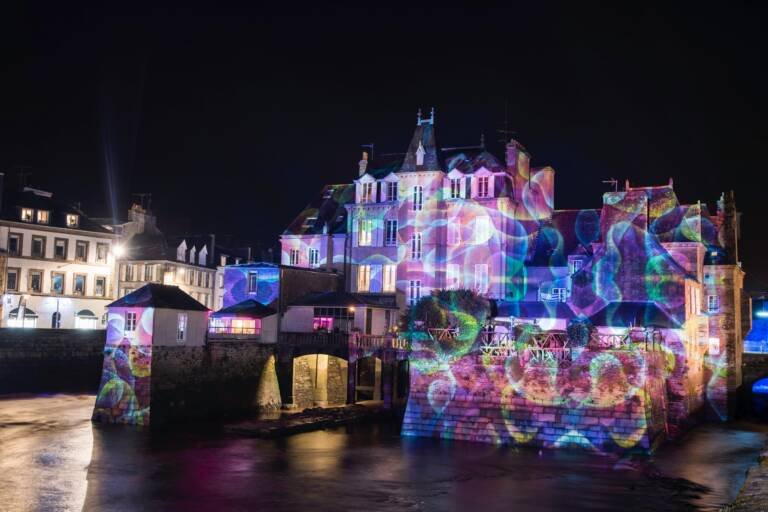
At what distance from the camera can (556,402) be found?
38938mm

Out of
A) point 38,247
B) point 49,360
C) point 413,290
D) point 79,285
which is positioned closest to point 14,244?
point 38,247

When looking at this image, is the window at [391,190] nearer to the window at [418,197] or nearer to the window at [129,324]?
the window at [418,197]

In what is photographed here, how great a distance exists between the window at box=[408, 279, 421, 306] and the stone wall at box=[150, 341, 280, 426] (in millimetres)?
11732

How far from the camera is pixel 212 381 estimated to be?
47750mm

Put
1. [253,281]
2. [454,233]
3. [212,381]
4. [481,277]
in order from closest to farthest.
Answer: [212,381] < [481,277] < [253,281] < [454,233]

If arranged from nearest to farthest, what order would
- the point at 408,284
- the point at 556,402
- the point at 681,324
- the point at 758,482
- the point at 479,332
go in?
1. the point at 758,482
2. the point at 556,402
3. the point at 479,332
4. the point at 681,324
5. the point at 408,284

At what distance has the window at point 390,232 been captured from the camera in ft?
200

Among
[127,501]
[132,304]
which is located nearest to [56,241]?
[132,304]

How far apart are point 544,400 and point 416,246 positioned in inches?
881

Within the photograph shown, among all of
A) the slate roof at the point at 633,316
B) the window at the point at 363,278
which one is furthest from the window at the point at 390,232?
the slate roof at the point at 633,316

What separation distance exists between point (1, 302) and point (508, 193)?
40399 millimetres

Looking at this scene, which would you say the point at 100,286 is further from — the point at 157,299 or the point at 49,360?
the point at 157,299

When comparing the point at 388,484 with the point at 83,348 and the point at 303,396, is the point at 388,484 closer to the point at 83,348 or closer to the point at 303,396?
the point at 303,396

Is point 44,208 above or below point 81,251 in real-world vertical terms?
above
